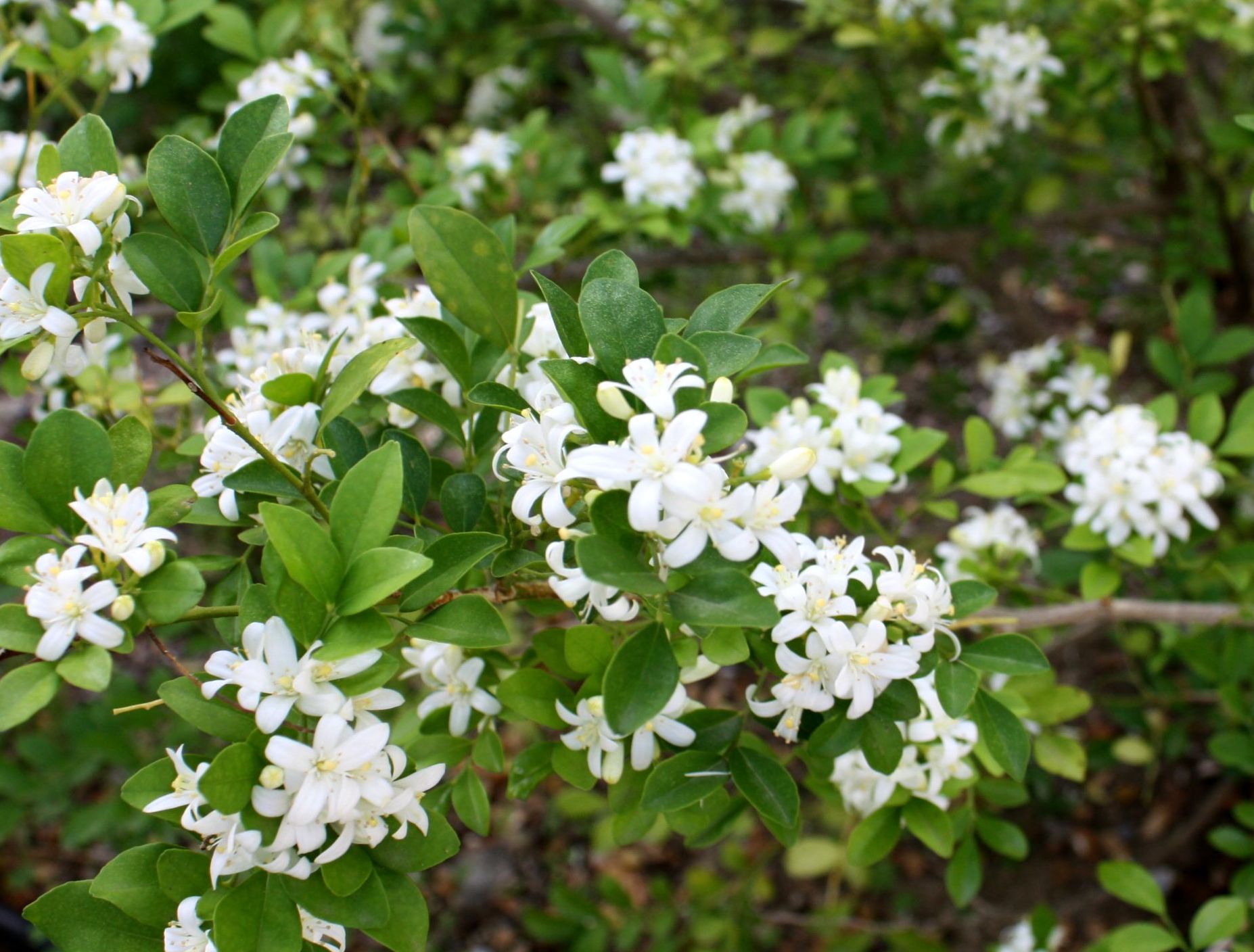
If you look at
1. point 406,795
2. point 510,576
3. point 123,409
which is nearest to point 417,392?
point 510,576

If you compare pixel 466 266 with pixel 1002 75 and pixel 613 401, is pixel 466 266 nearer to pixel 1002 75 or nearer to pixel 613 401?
pixel 613 401

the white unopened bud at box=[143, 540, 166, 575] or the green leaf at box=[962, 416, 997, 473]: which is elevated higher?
the white unopened bud at box=[143, 540, 166, 575]

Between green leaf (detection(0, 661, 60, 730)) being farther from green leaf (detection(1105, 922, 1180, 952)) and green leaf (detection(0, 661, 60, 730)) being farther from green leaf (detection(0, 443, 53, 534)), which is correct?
green leaf (detection(1105, 922, 1180, 952))

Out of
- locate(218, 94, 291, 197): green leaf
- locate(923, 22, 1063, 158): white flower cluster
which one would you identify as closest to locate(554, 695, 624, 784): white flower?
locate(218, 94, 291, 197): green leaf

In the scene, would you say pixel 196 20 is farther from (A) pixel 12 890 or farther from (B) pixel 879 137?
(A) pixel 12 890

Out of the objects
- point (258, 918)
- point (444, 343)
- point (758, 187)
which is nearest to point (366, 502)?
point (444, 343)
